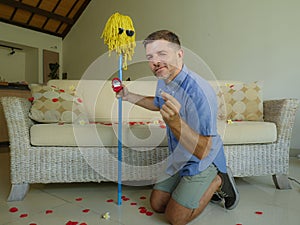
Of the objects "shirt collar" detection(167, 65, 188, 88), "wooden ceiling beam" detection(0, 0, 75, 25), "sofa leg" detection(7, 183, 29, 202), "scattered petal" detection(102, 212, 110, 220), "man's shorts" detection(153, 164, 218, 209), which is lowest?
"scattered petal" detection(102, 212, 110, 220)

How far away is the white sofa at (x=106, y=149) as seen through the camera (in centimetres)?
142

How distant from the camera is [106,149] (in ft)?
4.87

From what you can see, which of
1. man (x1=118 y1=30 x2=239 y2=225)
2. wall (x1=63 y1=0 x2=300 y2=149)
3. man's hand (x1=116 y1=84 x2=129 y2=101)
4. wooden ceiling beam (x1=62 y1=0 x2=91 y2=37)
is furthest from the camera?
wooden ceiling beam (x1=62 y1=0 x2=91 y2=37)

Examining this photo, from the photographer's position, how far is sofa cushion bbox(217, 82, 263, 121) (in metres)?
1.91

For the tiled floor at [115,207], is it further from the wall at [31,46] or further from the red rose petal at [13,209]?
the wall at [31,46]

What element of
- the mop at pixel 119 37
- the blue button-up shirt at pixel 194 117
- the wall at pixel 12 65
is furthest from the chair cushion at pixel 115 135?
the wall at pixel 12 65

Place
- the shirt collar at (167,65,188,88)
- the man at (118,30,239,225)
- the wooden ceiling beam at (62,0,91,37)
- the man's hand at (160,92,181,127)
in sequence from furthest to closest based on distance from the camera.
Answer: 1. the wooden ceiling beam at (62,0,91,37)
2. the shirt collar at (167,65,188,88)
3. the man at (118,30,239,225)
4. the man's hand at (160,92,181,127)

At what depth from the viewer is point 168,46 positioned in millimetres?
1121

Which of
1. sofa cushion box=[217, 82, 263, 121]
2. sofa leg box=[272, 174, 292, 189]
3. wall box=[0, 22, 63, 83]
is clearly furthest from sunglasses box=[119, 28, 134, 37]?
wall box=[0, 22, 63, 83]

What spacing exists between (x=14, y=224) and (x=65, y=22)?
5.41 m

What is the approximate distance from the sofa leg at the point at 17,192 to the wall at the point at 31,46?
4.59 m

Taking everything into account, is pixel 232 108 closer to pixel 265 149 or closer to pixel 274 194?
pixel 265 149

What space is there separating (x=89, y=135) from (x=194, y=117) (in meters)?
0.69

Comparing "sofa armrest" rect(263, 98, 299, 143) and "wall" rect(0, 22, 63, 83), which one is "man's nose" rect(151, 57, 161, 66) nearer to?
"sofa armrest" rect(263, 98, 299, 143)
